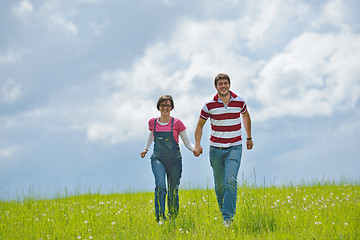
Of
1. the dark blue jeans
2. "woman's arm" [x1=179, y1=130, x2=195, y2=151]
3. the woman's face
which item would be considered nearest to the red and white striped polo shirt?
the dark blue jeans

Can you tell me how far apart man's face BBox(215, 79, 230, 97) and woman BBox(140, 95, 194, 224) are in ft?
3.52

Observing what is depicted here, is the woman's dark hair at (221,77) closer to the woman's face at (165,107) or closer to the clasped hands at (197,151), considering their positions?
the woman's face at (165,107)

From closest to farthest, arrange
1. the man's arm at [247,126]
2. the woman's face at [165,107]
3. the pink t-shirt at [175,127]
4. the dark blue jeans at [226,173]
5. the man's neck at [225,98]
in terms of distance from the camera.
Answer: the dark blue jeans at [226,173] → the man's neck at [225,98] → the woman's face at [165,107] → the pink t-shirt at [175,127] → the man's arm at [247,126]

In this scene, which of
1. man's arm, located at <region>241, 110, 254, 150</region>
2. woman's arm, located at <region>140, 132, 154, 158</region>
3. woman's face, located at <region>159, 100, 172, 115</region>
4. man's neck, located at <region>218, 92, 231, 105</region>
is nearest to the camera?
man's neck, located at <region>218, 92, 231, 105</region>

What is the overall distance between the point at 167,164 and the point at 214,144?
3.75 ft

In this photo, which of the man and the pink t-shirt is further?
the pink t-shirt

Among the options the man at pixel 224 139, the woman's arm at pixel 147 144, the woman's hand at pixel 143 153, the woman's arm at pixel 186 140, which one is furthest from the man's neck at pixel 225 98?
the woman's hand at pixel 143 153

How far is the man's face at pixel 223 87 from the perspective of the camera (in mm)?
7836

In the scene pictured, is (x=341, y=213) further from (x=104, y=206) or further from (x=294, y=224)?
(x=104, y=206)

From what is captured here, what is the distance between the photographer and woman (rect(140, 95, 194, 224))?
26.6 feet

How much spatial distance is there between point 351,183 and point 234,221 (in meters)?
9.12

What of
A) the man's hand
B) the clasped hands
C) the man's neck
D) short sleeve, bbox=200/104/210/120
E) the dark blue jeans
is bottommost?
the dark blue jeans

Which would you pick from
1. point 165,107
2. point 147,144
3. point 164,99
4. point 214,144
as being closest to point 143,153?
point 147,144

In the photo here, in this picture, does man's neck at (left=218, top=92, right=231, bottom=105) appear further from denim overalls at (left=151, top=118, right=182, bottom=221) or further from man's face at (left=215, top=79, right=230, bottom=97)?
denim overalls at (left=151, top=118, right=182, bottom=221)
